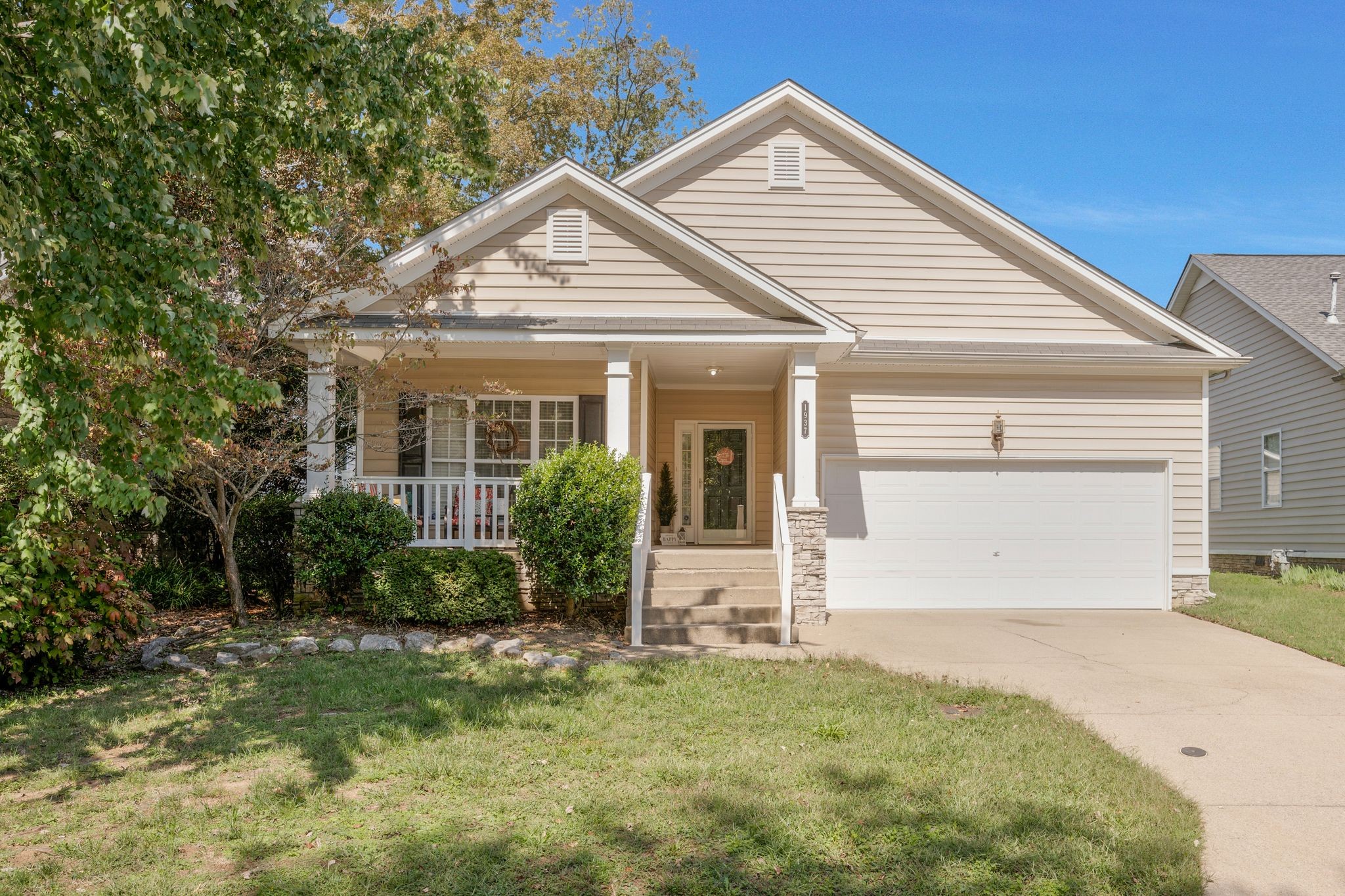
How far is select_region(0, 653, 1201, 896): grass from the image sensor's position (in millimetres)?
3568

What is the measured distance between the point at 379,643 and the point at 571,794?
4.47 metres

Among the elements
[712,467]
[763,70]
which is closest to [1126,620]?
[712,467]

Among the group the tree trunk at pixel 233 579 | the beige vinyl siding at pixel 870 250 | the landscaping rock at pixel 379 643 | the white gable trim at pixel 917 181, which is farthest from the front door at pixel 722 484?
the tree trunk at pixel 233 579

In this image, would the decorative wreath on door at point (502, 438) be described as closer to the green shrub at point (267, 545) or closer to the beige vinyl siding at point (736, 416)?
the green shrub at point (267, 545)

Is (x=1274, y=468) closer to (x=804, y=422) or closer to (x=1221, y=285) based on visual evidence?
(x=1221, y=285)

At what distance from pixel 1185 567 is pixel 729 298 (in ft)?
24.2

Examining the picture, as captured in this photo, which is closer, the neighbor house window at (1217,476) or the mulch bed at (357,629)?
the mulch bed at (357,629)

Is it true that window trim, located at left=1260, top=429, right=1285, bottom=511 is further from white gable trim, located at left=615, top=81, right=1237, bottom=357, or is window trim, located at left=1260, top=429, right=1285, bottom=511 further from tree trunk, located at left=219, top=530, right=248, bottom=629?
tree trunk, located at left=219, top=530, right=248, bottom=629

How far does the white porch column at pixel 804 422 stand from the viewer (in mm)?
10383

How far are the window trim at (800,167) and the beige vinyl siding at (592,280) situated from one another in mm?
3344

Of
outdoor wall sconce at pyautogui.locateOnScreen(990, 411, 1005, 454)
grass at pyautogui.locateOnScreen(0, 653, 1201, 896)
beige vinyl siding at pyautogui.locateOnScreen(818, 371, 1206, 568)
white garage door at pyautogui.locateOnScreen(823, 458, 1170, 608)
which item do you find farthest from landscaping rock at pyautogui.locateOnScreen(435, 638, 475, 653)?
outdoor wall sconce at pyautogui.locateOnScreen(990, 411, 1005, 454)

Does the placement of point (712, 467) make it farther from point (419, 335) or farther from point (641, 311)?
point (419, 335)

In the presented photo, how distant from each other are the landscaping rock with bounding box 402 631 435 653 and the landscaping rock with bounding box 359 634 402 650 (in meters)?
0.09

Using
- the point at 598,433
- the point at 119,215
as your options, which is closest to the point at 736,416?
the point at 598,433
